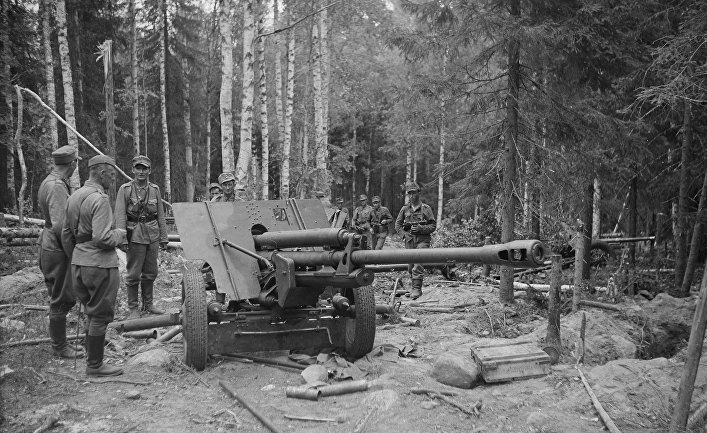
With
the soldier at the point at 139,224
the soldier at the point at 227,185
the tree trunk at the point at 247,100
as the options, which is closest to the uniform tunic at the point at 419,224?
the tree trunk at the point at 247,100

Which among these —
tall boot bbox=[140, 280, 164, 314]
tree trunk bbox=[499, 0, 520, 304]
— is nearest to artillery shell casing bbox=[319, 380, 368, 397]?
tall boot bbox=[140, 280, 164, 314]

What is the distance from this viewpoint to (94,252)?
5.67 m

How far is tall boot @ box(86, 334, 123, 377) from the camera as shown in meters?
5.72

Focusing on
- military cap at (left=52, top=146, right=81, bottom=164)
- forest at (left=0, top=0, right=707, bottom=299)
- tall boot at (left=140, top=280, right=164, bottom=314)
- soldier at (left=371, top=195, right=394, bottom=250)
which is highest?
forest at (left=0, top=0, right=707, bottom=299)

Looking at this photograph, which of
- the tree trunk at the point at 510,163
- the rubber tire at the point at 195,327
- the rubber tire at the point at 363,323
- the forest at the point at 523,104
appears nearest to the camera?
the rubber tire at the point at 195,327

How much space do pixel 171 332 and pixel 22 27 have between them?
12.8 metres

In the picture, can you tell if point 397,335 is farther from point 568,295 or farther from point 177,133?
point 177,133

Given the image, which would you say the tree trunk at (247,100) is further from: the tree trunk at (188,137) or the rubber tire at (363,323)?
the tree trunk at (188,137)

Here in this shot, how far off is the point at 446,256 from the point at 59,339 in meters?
4.67

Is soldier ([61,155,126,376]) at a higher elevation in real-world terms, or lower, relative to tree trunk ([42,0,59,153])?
lower

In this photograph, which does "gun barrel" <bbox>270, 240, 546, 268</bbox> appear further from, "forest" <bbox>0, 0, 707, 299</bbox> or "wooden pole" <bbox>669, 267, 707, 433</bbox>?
"forest" <bbox>0, 0, 707, 299</bbox>

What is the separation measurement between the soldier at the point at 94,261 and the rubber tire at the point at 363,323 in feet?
8.64

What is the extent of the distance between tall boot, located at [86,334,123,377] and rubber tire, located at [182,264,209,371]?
783 millimetres

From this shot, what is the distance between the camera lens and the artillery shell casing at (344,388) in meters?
5.41
